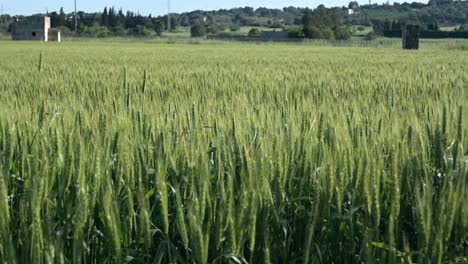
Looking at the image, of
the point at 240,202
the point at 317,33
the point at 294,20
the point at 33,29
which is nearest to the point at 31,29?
the point at 33,29

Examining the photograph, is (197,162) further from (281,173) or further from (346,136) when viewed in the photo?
(346,136)

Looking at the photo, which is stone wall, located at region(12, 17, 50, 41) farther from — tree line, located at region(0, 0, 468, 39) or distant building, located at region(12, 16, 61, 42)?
tree line, located at region(0, 0, 468, 39)

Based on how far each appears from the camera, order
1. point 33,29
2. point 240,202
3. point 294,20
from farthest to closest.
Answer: point 294,20, point 33,29, point 240,202

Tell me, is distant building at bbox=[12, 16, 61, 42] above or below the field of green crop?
above

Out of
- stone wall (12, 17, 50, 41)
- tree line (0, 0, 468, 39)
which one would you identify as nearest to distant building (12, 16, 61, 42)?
stone wall (12, 17, 50, 41)

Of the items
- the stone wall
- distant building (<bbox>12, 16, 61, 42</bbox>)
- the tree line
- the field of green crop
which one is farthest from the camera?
the tree line

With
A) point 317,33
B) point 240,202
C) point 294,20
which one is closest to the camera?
point 240,202

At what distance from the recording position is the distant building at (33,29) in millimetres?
62312

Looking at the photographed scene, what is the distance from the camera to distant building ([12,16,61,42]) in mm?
62312

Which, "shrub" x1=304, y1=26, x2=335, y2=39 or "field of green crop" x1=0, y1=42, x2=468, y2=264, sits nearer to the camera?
"field of green crop" x1=0, y1=42, x2=468, y2=264

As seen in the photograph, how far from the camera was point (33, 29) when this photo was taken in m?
63.9

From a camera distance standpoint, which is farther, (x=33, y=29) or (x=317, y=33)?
(x=317, y=33)

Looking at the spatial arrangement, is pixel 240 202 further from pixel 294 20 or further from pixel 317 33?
pixel 294 20

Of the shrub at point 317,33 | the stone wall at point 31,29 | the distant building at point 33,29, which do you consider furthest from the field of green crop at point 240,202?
the shrub at point 317,33
